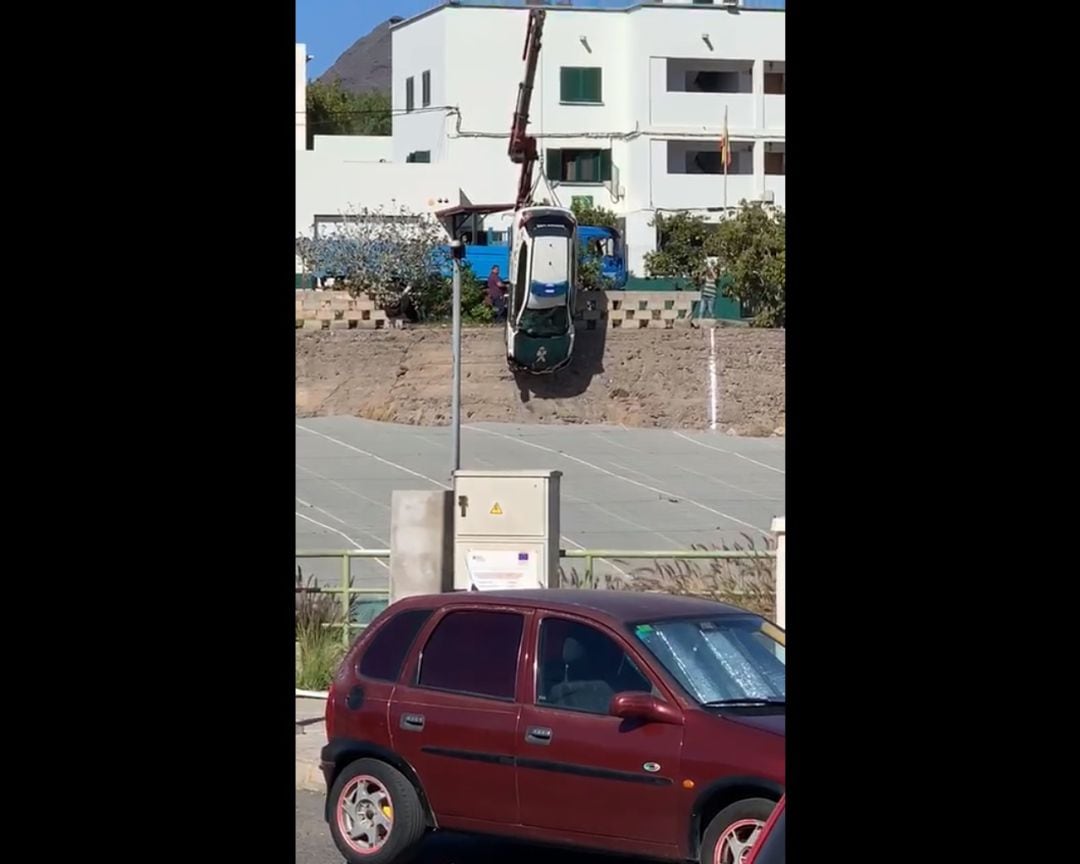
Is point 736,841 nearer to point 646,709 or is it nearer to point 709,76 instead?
point 646,709

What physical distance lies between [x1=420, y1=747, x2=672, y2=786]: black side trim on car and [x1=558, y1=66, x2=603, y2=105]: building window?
43.9 metres

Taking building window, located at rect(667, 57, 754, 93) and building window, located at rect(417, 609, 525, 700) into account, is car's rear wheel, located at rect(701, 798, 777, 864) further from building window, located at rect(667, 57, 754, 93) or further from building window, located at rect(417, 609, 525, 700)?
building window, located at rect(667, 57, 754, 93)

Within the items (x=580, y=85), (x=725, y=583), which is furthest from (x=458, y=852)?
(x=580, y=85)

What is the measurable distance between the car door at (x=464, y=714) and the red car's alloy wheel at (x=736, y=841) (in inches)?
40.4

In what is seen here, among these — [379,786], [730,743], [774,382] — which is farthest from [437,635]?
[774,382]

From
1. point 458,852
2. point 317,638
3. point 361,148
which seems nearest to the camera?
point 458,852

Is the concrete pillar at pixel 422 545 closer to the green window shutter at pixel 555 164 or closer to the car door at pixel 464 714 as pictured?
the car door at pixel 464 714

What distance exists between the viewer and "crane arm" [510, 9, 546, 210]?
144 feet

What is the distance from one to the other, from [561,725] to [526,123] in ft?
127

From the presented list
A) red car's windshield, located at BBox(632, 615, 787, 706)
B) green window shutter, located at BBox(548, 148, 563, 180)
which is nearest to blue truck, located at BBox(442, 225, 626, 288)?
green window shutter, located at BBox(548, 148, 563, 180)

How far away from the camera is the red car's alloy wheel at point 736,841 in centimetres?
635

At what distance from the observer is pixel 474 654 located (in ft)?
24.4
